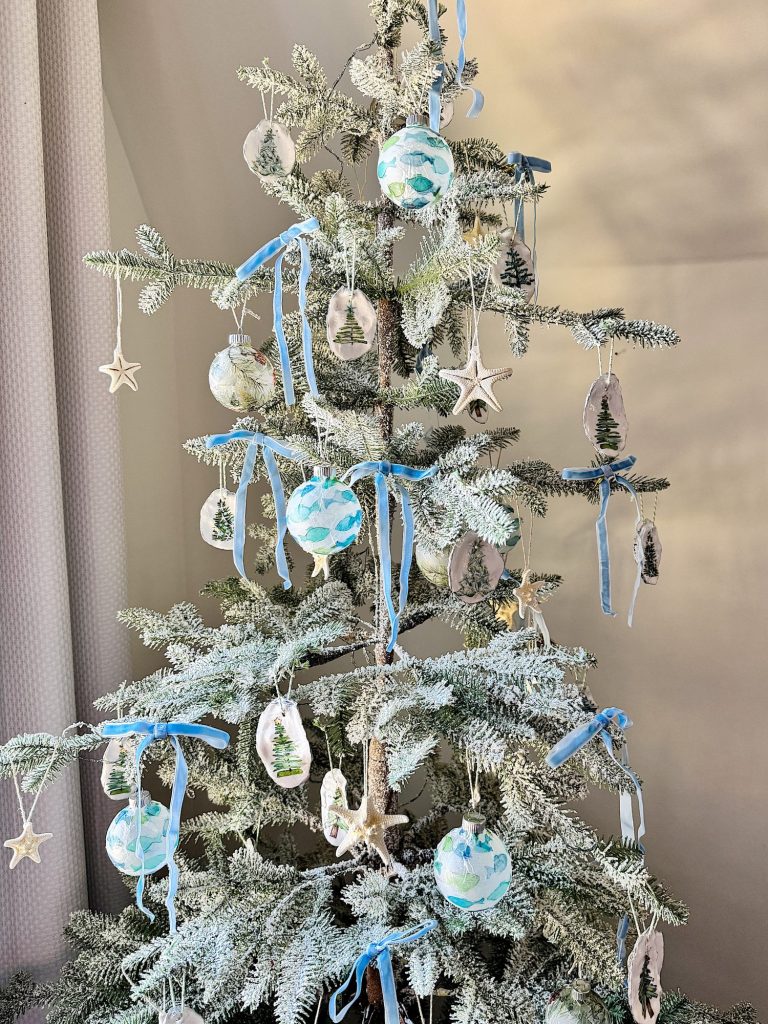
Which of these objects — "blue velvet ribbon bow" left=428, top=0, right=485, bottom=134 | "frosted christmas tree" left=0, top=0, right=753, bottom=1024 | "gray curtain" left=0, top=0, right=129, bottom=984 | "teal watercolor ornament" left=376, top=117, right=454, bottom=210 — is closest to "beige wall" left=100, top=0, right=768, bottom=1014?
"gray curtain" left=0, top=0, right=129, bottom=984

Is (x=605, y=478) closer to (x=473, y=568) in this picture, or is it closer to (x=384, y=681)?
(x=473, y=568)

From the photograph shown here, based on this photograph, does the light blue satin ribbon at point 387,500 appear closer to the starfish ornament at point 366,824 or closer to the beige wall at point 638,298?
the starfish ornament at point 366,824

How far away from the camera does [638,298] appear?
3.88 ft

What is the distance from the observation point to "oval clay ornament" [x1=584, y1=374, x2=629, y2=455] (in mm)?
732

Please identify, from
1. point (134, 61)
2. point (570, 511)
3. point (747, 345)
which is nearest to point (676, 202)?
point (747, 345)

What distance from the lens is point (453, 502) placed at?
68cm

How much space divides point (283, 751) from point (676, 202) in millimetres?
878

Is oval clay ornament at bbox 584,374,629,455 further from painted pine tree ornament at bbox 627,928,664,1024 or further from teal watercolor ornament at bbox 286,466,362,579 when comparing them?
painted pine tree ornament at bbox 627,928,664,1024

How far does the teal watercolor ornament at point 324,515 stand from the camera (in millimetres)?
684

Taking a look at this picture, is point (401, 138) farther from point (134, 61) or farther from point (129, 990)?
point (129, 990)

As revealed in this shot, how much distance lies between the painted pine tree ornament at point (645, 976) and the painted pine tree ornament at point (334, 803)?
25 centimetres

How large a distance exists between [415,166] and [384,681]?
0.42 meters

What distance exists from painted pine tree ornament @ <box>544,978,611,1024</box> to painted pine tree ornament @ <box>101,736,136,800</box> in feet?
1.36

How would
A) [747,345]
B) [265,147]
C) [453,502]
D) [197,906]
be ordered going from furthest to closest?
[747,345] < [197,906] < [265,147] < [453,502]
